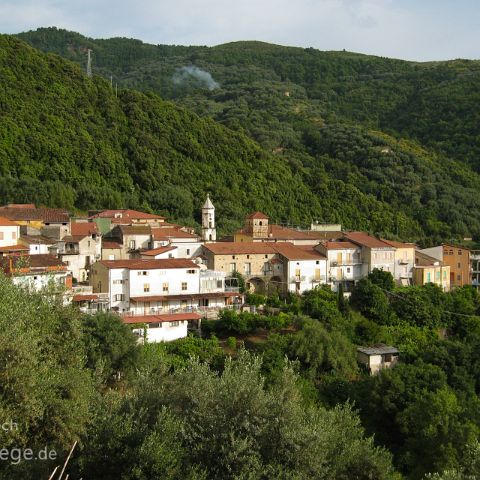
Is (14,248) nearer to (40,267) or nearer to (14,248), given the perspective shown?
(14,248)

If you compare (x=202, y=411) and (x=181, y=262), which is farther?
(x=181, y=262)

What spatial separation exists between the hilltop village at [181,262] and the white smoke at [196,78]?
13208 cm

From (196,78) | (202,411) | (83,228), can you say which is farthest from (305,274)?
(196,78)

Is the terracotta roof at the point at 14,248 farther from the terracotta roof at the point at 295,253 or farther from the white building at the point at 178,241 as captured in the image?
the terracotta roof at the point at 295,253

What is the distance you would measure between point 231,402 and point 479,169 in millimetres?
104322

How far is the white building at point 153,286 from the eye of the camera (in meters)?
37.8

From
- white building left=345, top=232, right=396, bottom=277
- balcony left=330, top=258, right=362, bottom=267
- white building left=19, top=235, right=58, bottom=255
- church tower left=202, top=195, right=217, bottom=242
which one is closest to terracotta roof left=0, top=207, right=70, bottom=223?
white building left=19, top=235, right=58, bottom=255

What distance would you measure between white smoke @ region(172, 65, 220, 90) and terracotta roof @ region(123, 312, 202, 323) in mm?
149437

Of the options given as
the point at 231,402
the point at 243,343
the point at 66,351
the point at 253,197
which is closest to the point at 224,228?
the point at 253,197

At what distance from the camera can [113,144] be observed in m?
80.1

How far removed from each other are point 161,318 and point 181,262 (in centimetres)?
510

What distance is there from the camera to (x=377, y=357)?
37.5m

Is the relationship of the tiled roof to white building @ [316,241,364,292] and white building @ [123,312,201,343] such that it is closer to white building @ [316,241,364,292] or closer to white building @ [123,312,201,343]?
white building @ [123,312,201,343]

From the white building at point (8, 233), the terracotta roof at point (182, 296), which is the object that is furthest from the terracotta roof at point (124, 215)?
the terracotta roof at point (182, 296)
